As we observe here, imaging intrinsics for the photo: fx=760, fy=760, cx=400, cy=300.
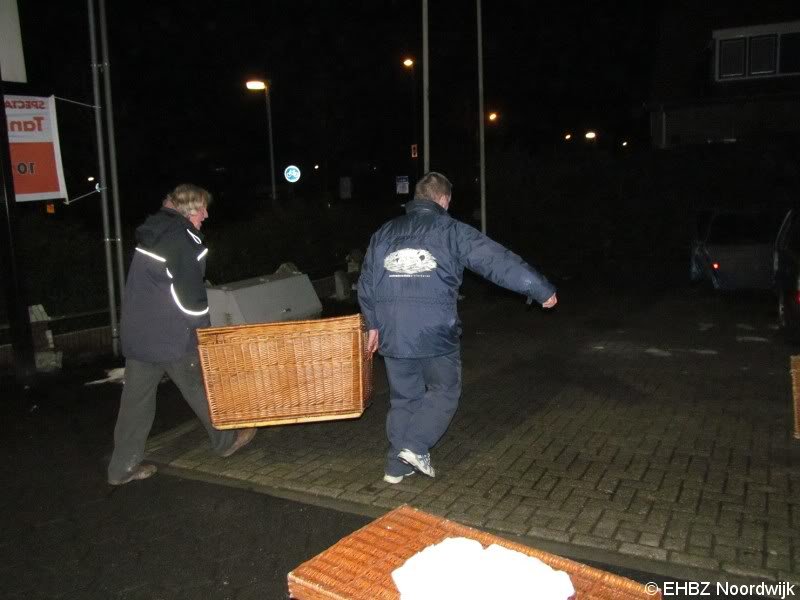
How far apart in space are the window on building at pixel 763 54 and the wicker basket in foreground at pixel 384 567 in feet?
93.5

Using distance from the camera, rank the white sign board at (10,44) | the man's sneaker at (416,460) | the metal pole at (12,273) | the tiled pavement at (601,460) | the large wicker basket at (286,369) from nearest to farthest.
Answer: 1. the tiled pavement at (601,460)
2. the large wicker basket at (286,369)
3. the man's sneaker at (416,460)
4. the metal pole at (12,273)
5. the white sign board at (10,44)

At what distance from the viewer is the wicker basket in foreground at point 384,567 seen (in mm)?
2055

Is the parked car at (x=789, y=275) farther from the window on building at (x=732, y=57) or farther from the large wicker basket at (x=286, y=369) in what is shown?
the window on building at (x=732, y=57)

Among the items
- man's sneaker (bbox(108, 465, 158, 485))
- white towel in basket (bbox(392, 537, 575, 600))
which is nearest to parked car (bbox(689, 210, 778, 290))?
man's sneaker (bbox(108, 465, 158, 485))

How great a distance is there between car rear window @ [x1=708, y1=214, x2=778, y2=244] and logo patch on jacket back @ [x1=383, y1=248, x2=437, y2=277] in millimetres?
9639

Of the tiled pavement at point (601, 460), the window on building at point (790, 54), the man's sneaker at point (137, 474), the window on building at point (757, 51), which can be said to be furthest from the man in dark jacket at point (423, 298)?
the window on building at point (790, 54)

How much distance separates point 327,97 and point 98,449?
2815cm

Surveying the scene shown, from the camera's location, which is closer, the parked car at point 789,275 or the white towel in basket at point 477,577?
the white towel in basket at point 477,577

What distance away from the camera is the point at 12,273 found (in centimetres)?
735

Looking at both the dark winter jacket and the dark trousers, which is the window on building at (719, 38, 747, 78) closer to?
the dark trousers

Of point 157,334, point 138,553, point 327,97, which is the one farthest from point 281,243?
point 327,97

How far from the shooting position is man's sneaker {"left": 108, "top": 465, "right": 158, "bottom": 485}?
17.0ft

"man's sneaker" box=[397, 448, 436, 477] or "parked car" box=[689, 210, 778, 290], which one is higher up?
"parked car" box=[689, 210, 778, 290]

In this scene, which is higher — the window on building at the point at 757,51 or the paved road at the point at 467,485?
the window on building at the point at 757,51
